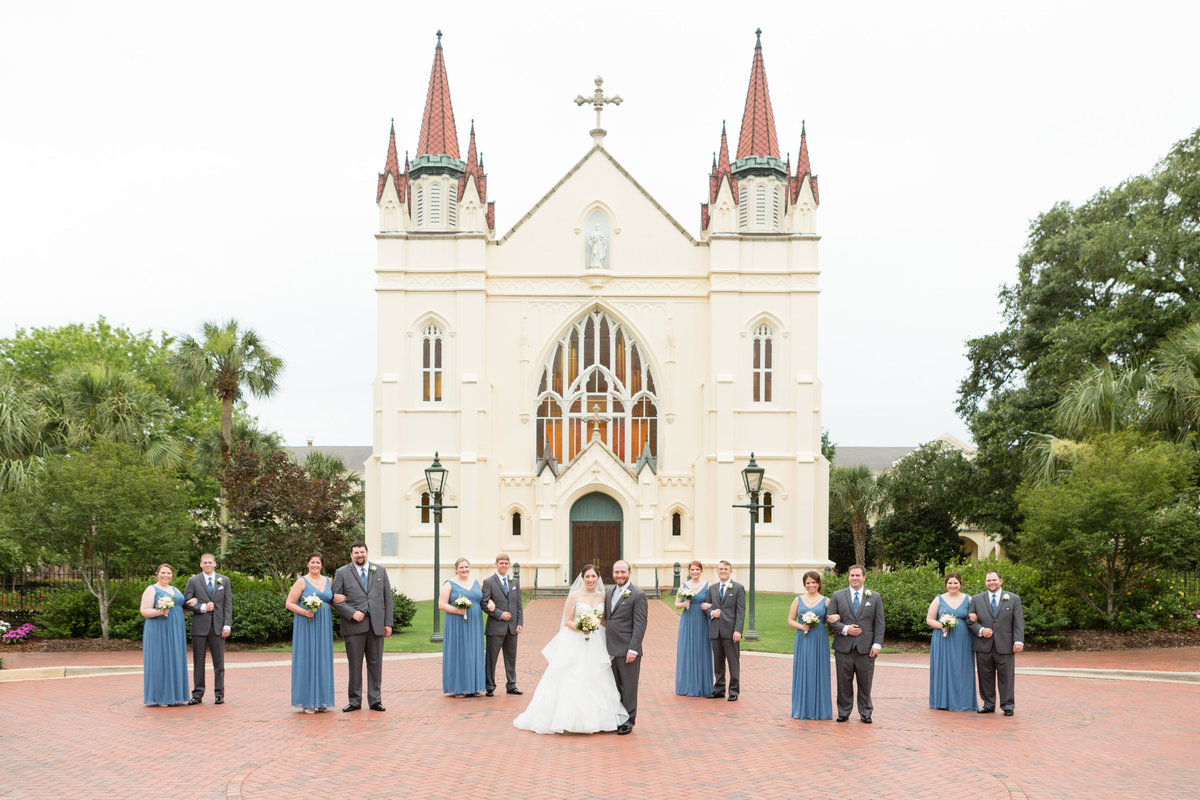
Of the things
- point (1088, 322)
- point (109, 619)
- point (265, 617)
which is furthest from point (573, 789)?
point (1088, 322)

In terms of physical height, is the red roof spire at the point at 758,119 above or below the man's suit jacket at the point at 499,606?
above

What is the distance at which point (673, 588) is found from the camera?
112ft

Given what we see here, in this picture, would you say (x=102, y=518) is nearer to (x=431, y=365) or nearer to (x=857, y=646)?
(x=857, y=646)

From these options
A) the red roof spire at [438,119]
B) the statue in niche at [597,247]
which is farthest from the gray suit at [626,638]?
the red roof spire at [438,119]

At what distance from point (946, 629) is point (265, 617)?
486 inches

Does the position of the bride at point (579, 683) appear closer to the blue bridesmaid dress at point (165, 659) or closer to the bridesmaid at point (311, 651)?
the bridesmaid at point (311, 651)

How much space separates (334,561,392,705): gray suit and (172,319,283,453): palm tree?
22632mm

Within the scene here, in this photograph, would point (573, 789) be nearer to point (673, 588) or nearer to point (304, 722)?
point (304, 722)

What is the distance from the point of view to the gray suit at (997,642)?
40.5 ft

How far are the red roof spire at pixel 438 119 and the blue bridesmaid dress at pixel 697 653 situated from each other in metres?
25.4

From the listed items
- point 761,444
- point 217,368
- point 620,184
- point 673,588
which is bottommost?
point 673,588

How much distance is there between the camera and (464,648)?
43.3ft

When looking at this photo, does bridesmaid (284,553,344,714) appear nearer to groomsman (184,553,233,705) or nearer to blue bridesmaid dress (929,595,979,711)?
groomsman (184,553,233,705)

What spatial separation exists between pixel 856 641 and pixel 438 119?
28.5 m
